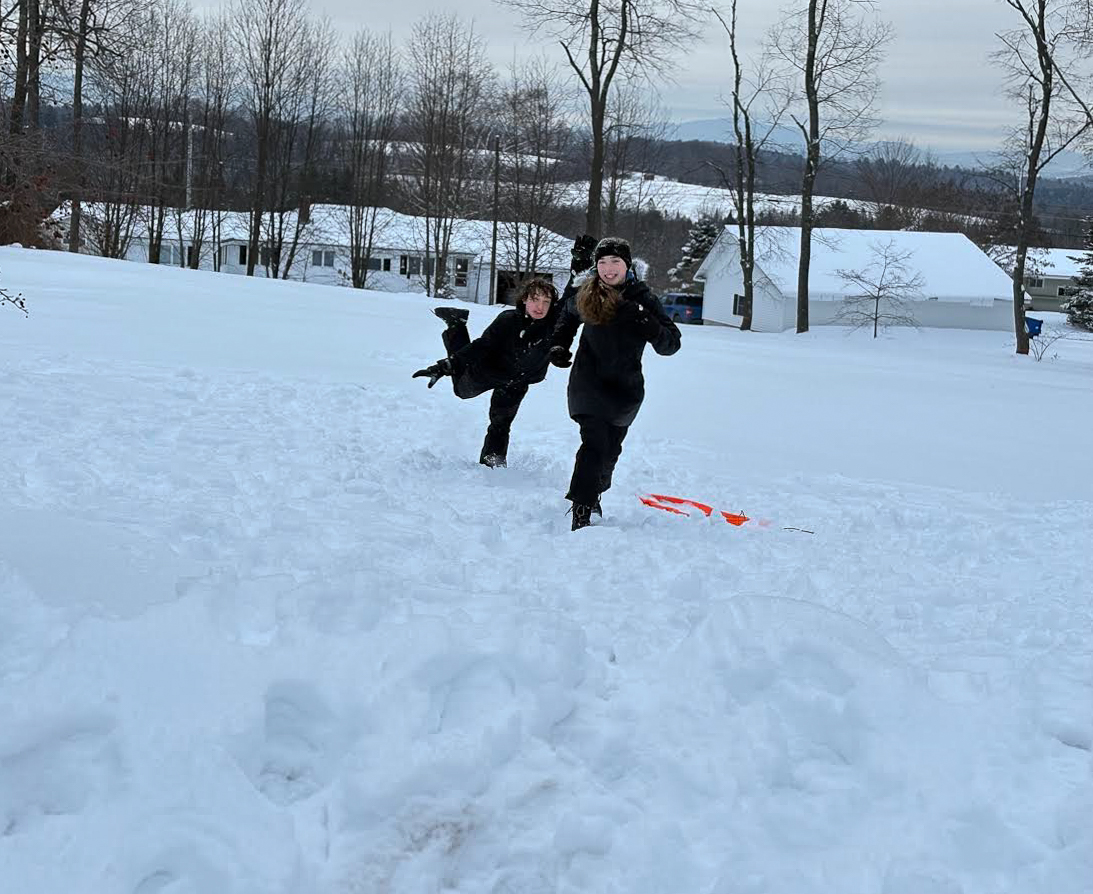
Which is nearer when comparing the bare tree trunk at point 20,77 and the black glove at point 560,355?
the black glove at point 560,355

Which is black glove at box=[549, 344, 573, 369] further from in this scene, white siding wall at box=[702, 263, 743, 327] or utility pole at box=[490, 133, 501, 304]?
white siding wall at box=[702, 263, 743, 327]

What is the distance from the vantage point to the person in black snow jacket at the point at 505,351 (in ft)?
24.0

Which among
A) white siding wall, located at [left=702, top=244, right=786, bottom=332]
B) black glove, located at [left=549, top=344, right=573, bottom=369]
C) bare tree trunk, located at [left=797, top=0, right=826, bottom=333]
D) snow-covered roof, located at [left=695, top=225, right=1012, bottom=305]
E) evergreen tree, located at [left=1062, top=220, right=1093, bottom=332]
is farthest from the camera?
evergreen tree, located at [left=1062, top=220, right=1093, bottom=332]

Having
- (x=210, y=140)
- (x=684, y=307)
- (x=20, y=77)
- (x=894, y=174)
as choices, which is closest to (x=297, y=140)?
(x=210, y=140)

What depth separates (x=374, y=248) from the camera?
53781mm

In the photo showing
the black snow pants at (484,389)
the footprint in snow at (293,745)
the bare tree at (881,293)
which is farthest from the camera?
the bare tree at (881,293)

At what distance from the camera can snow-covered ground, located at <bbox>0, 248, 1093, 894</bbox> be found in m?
2.65

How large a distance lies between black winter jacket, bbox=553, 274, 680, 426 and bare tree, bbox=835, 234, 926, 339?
4107 centimetres

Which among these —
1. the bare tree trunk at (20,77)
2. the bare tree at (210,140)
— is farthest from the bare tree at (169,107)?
the bare tree trunk at (20,77)

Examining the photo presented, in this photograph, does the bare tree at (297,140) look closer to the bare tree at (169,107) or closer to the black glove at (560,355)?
the bare tree at (169,107)

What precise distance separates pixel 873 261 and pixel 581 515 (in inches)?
1745

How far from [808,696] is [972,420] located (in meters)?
10.5

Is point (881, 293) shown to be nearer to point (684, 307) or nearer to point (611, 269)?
point (684, 307)

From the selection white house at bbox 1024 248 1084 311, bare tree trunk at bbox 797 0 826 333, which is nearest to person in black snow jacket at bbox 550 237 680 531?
bare tree trunk at bbox 797 0 826 333
